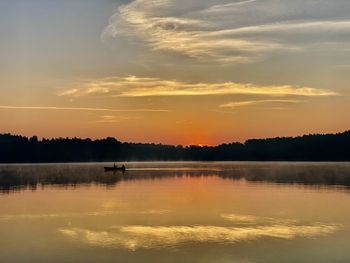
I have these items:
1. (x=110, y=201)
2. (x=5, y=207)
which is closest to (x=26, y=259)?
(x=5, y=207)

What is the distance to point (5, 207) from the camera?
54.1 meters

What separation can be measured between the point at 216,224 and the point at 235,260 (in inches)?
526

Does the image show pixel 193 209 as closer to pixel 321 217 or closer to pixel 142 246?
pixel 321 217

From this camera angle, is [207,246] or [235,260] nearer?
[235,260]

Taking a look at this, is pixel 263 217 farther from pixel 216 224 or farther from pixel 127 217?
pixel 127 217

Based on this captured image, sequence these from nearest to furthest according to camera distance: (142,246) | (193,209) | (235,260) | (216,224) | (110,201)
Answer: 1. (235,260)
2. (142,246)
3. (216,224)
4. (193,209)
5. (110,201)

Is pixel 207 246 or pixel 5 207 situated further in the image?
pixel 5 207

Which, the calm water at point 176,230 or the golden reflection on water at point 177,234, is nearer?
the calm water at point 176,230

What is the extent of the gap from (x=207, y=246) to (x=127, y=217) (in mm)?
15946

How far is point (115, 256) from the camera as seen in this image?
29062 mm

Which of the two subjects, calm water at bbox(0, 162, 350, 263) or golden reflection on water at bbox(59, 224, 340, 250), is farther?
golden reflection on water at bbox(59, 224, 340, 250)

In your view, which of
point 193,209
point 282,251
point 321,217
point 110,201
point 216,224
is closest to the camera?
point 282,251

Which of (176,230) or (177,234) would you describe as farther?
(176,230)

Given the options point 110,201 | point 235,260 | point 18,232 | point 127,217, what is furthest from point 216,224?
point 110,201
